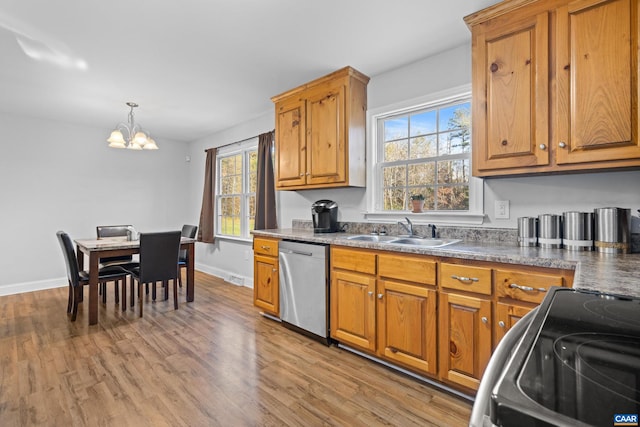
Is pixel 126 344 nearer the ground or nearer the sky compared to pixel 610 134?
nearer the ground

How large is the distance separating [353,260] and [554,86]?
164 centimetres

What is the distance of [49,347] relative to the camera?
264cm

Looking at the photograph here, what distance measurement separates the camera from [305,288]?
279 centimetres

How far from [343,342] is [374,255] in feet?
2.61

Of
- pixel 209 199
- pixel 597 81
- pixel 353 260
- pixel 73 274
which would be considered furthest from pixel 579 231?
pixel 209 199

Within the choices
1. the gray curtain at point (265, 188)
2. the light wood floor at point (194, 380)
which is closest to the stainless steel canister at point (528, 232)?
the light wood floor at point (194, 380)

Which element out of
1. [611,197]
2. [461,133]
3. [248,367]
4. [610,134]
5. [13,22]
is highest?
[13,22]

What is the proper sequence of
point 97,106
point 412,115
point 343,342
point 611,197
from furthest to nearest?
point 97,106 < point 412,115 < point 343,342 < point 611,197

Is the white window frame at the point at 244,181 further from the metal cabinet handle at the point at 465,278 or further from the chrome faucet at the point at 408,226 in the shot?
the metal cabinet handle at the point at 465,278

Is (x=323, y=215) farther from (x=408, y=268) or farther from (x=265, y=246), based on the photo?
(x=408, y=268)

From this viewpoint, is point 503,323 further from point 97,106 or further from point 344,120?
point 97,106

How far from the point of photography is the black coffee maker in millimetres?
3115

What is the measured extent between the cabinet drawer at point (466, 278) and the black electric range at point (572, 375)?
107 centimetres

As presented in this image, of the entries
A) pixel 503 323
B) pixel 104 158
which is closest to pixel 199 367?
pixel 503 323
